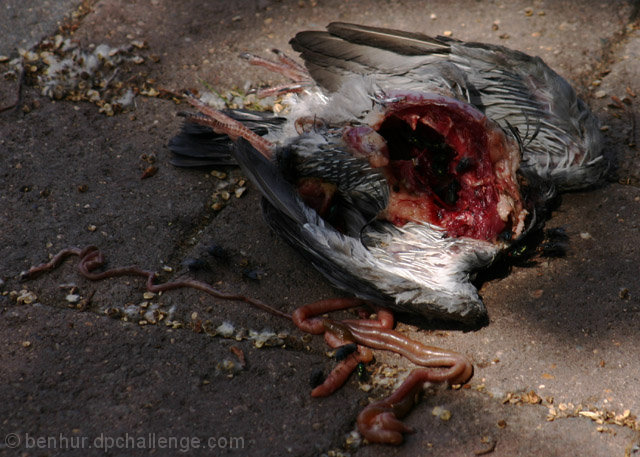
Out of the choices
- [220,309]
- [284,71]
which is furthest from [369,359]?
[284,71]

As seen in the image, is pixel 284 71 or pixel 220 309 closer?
pixel 220 309

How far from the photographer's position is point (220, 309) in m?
2.60

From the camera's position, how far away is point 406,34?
300cm

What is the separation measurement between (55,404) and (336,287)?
1.04 metres

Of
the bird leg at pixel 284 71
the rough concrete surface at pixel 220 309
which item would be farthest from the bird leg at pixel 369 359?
the bird leg at pixel 284 71

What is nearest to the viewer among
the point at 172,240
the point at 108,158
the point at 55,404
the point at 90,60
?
the point at 55,404

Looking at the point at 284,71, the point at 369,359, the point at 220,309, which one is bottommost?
the point at 220,309

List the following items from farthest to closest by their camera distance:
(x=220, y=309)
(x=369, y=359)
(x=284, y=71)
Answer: (x=284, y=71) < (x=220, y=309) < (x=369, y=359)

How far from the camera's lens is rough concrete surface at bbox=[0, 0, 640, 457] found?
2188 mm

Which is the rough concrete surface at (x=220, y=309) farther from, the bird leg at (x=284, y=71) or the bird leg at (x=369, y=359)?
the bird leg at (x=284, y=71)

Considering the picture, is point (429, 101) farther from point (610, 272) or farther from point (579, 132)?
point (610, 272)

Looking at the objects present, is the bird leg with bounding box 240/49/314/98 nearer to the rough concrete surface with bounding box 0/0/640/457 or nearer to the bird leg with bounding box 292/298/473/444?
the rough concrete surface with bounding box 0/0/640/457

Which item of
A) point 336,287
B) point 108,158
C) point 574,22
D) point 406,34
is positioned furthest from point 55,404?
point 574,22

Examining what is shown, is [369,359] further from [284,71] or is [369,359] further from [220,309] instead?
[284,71]
